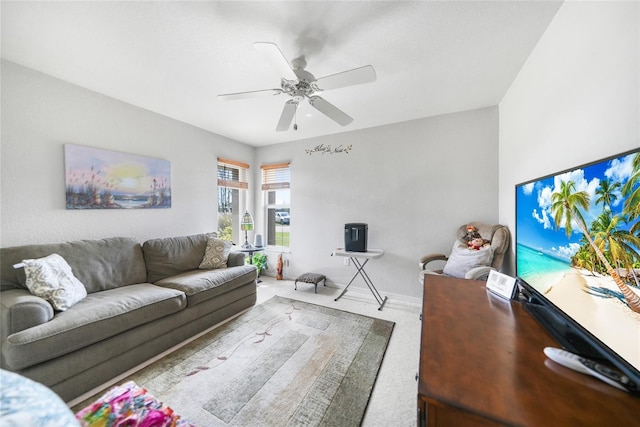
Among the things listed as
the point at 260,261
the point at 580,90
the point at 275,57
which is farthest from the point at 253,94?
the point at 260,261

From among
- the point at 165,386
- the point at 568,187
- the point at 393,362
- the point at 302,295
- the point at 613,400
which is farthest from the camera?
the point at 302,295

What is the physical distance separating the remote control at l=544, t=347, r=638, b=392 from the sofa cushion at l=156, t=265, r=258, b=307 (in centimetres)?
252

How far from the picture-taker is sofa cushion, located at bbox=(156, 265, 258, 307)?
226 cm

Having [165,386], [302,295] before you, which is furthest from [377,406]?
[302,295]

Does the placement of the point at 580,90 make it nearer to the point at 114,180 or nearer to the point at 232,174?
the point at 114,180

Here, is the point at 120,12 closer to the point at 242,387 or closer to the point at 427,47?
the point at 427,47

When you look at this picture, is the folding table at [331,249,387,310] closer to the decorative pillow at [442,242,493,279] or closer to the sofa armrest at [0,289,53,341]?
the decorative pillow at [442,242,493,279]

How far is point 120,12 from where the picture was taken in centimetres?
143

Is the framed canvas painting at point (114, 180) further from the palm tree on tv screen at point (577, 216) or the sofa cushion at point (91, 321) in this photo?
the palm tree on tv screen at point (577, 216)

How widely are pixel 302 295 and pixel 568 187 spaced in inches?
118

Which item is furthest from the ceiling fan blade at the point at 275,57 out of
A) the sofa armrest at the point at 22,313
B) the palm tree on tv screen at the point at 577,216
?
the sofa armrest at the point at 22,313

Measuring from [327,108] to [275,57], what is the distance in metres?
0.66

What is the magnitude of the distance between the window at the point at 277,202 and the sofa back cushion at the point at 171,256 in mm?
1517

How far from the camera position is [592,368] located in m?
0.71
